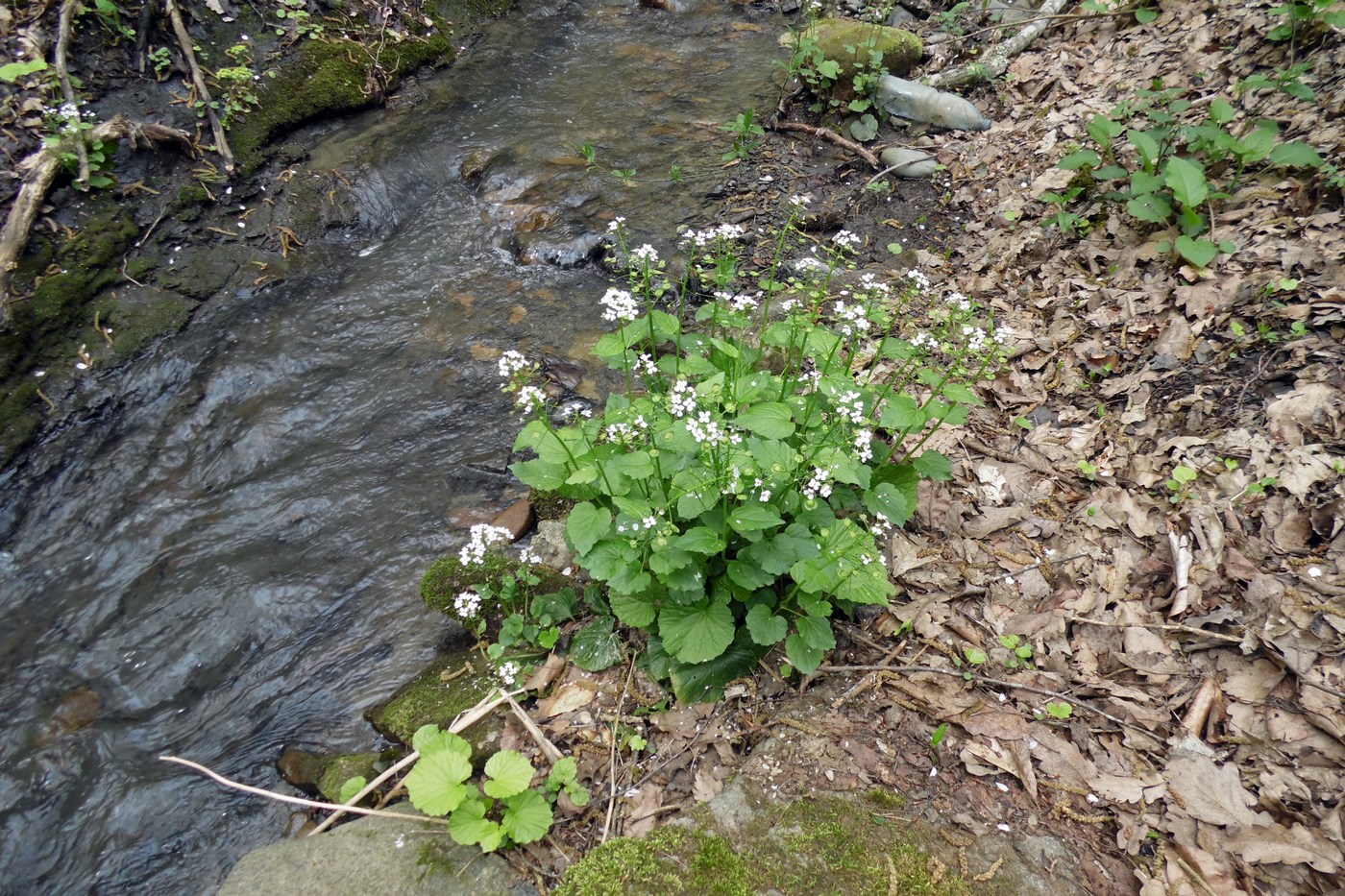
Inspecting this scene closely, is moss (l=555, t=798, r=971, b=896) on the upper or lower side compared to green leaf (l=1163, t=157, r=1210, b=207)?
lower

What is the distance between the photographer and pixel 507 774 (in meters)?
2.50

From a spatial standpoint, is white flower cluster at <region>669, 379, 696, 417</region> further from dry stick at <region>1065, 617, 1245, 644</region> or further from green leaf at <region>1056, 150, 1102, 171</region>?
green leaf at <region>1056, 150, 1102, 171</region>

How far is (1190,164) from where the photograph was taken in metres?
4.19

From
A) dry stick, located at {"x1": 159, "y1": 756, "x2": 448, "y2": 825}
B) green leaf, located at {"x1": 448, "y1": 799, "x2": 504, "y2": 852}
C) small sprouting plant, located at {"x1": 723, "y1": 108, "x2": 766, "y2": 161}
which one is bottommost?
dry stick, located at {"x1": 159, "y1": 756, "x2": 448, "y2": 825}

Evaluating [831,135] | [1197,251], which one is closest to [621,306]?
[1197,251]

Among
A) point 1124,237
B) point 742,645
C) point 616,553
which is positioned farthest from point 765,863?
point 1124,237

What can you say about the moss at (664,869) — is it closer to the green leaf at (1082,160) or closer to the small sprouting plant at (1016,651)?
the small sprouting plant at (1016,651)

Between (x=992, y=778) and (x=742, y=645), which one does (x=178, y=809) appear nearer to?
(x=742, y=645)

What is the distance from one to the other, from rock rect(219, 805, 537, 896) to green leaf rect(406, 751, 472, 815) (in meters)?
0.22

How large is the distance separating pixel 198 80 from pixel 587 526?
7.31m

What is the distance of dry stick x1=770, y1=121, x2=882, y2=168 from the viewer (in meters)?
6.83

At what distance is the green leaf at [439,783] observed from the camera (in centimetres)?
242

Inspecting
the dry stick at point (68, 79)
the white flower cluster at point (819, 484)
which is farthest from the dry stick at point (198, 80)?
the white flower cluster at point (819, 484)

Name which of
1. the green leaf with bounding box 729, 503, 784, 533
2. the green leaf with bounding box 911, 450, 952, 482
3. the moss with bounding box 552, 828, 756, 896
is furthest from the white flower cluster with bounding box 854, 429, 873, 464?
the moss with bounding box 552, 828, 756, 896
